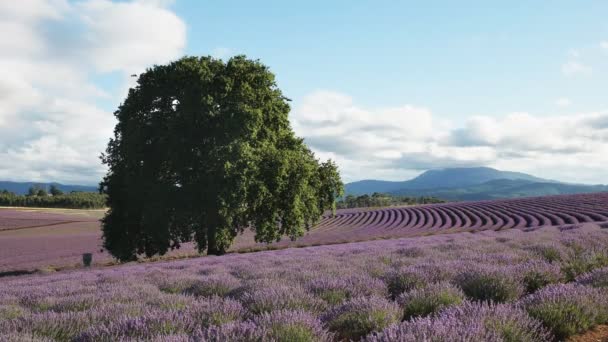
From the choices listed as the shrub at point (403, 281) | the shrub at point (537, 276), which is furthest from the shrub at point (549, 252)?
the shrub at point (403, 281)

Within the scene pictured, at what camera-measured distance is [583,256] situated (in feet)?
27.1

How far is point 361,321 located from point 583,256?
6.07 meters

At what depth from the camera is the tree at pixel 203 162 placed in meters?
18.3

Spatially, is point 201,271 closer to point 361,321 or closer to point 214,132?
point 361,321

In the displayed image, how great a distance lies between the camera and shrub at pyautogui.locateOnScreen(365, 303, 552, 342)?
308 cm

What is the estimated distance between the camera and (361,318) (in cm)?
421

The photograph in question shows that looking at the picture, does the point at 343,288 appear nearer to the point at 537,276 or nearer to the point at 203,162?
the point at 537,276

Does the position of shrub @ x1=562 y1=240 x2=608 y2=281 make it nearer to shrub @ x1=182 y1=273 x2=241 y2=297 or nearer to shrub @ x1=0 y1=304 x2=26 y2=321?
shrub @ x1=182 y1=273 x2=241 y2=297

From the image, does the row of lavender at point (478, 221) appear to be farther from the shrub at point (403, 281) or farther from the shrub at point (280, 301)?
the shrub at point (280, 301)

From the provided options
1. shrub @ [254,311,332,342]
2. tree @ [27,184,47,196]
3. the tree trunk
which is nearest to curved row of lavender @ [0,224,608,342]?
shrub @ [254,311,332,342]

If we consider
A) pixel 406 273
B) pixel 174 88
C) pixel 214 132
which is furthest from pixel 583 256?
pixel 174 88

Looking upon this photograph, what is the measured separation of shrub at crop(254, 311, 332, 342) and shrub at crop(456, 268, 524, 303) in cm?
248

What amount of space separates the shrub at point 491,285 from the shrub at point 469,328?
132cm

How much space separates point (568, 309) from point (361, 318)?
1902 millimetres
